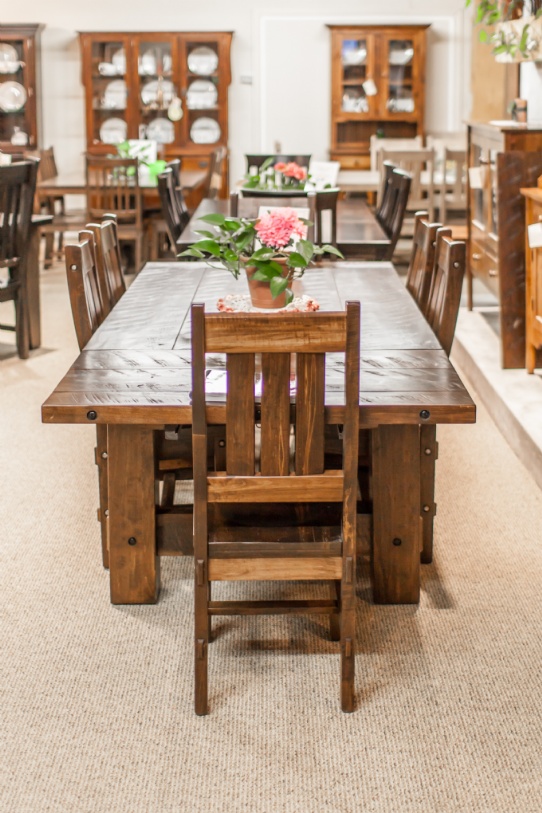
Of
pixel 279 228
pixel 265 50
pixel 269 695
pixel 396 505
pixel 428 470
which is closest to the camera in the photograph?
pixel 269 695

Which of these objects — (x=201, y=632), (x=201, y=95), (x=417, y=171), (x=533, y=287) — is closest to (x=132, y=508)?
(x=201, y=632)

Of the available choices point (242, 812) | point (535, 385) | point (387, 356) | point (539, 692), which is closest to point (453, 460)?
point (535, 385)

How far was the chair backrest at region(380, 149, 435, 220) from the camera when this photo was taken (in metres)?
7.48

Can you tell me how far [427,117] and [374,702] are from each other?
835 centimetres

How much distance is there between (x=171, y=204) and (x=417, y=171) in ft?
9.87

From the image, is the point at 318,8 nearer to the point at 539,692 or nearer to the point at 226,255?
the point at 226,255

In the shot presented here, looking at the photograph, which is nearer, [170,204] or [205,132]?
[170,204]

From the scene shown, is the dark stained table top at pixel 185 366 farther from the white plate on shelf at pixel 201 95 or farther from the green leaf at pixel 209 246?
the white plate on shelf at pixel 201 95

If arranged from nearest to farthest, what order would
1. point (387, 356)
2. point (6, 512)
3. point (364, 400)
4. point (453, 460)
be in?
point (364, 400) < point (387, 356) < point (6, 512) < point (453, 460)

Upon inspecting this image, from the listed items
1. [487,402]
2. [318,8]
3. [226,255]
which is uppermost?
[318,8]

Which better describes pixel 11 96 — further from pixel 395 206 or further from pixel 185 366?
pixel 185 366

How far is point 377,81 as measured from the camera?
31.0 feet

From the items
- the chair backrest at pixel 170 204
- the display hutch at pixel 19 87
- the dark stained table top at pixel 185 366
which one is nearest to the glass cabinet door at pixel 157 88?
the display hutch at pixel 19 87

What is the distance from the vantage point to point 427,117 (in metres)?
9.75
